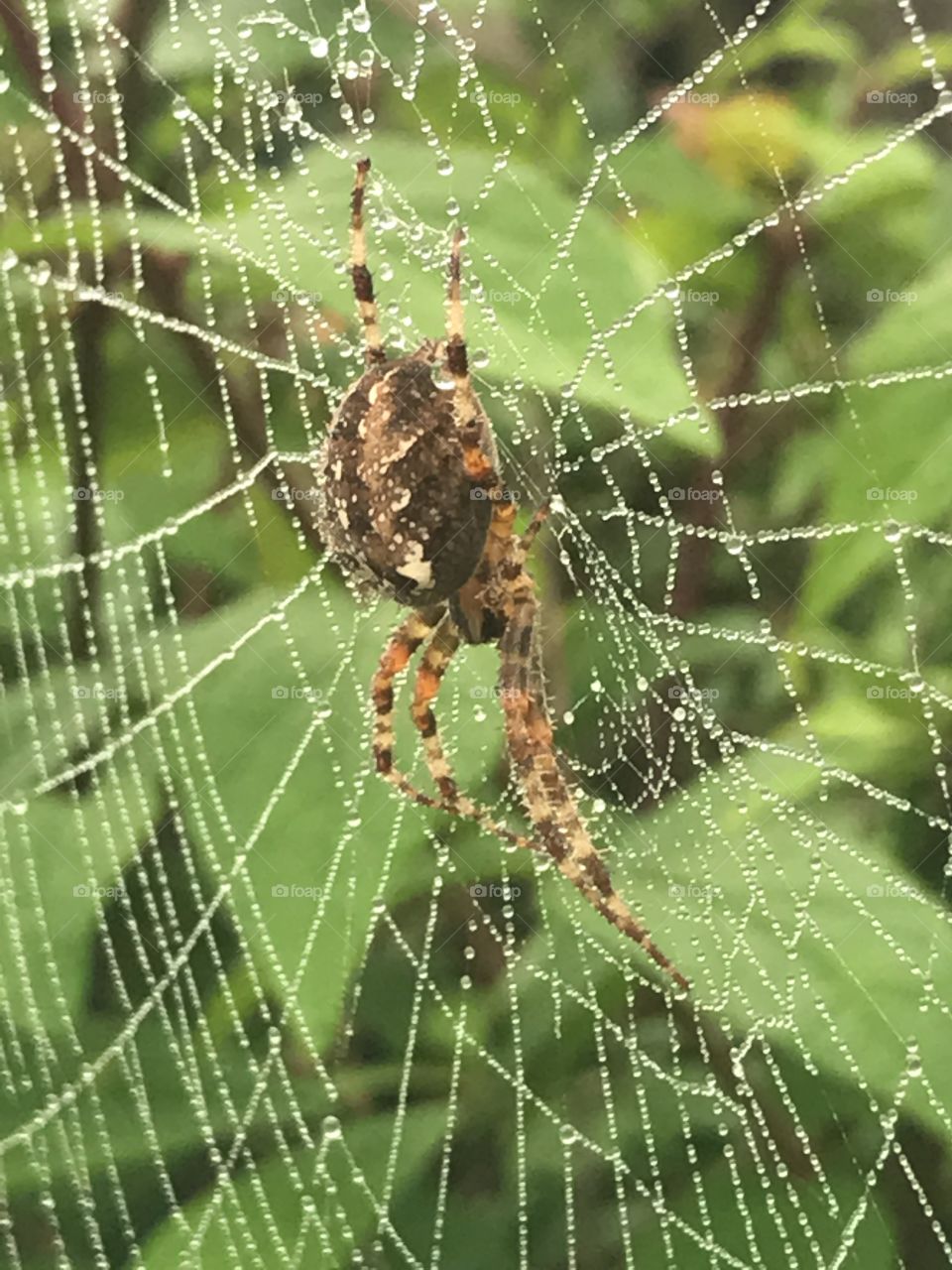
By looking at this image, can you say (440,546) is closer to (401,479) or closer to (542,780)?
(401,479)

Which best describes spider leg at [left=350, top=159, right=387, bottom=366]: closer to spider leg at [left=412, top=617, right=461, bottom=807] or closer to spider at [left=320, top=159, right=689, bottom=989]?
spider at [left=320, top=159, right=689, bottom=989]

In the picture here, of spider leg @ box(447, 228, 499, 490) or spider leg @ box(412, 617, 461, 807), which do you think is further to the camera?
spider leg @ box(412, 617, 461, 807)

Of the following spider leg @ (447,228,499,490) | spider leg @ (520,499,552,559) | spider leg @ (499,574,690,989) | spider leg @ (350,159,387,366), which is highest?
spider leg @ (350,159,387,366)

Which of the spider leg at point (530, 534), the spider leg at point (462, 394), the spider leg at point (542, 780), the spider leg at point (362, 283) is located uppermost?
the spider leg at point (362, 283)

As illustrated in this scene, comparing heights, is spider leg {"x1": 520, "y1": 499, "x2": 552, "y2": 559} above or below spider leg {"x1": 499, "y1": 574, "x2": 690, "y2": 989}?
above

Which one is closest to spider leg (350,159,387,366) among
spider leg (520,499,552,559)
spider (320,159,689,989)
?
spider (320,159,689,989)

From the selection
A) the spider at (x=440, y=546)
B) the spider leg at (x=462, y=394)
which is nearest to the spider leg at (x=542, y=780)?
the spider at (x=440, y=546)

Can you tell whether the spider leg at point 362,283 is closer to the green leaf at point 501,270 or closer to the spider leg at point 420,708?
the green leaf at point 501,270

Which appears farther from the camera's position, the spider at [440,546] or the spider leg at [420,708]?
the spider leg at [420,708]

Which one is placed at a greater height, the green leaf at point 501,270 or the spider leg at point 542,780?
the green leaf at point 501,270
